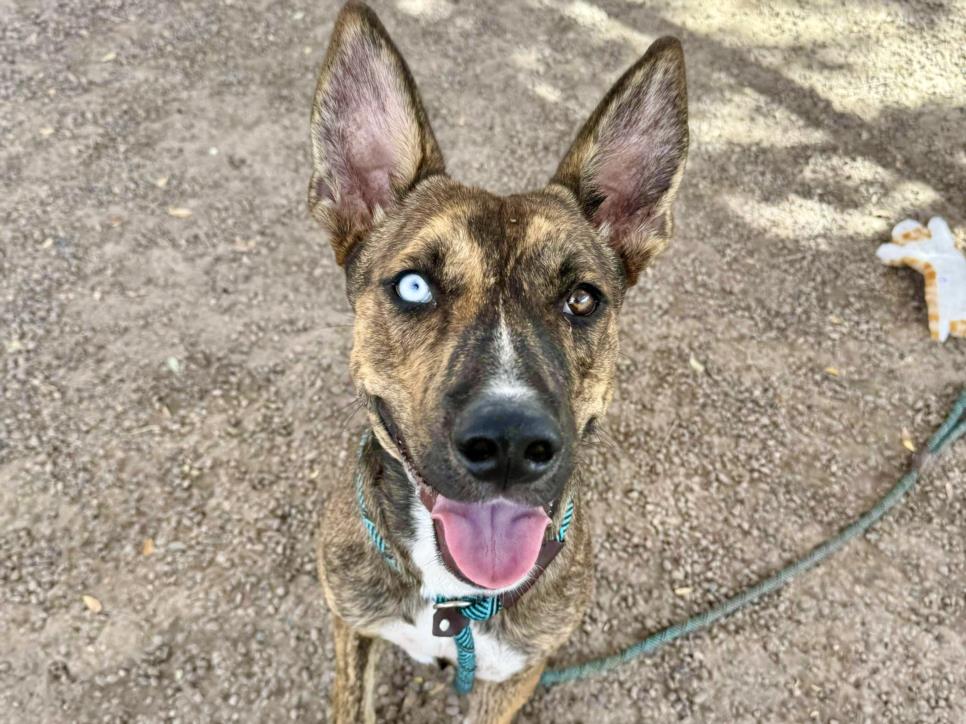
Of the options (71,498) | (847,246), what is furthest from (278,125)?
(847,246)

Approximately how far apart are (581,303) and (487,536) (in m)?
0.98

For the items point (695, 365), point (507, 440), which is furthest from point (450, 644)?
point (695, 365)

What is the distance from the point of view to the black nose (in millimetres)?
1969

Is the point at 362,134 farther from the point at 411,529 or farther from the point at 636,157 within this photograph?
the point at 411,529

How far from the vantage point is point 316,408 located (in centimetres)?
482

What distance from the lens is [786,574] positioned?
13.9 feet

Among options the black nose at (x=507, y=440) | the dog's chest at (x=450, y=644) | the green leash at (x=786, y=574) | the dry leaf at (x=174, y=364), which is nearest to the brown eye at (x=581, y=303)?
the black nose at (x=507, y=440)

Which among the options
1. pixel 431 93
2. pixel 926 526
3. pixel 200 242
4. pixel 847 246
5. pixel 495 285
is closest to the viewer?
pixel 495 285

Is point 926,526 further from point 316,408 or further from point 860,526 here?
point 316,408

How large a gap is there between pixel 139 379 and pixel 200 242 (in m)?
1.43

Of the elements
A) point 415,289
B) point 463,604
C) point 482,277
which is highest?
point 482,277

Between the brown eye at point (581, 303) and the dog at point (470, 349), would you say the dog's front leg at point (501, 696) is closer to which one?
the dog at point (470, 349)

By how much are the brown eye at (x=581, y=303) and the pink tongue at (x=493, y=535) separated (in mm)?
784

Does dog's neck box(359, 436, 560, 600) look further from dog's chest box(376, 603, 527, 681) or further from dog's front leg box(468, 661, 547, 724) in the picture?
dog's front leg box(468, 661, 547, 724)
